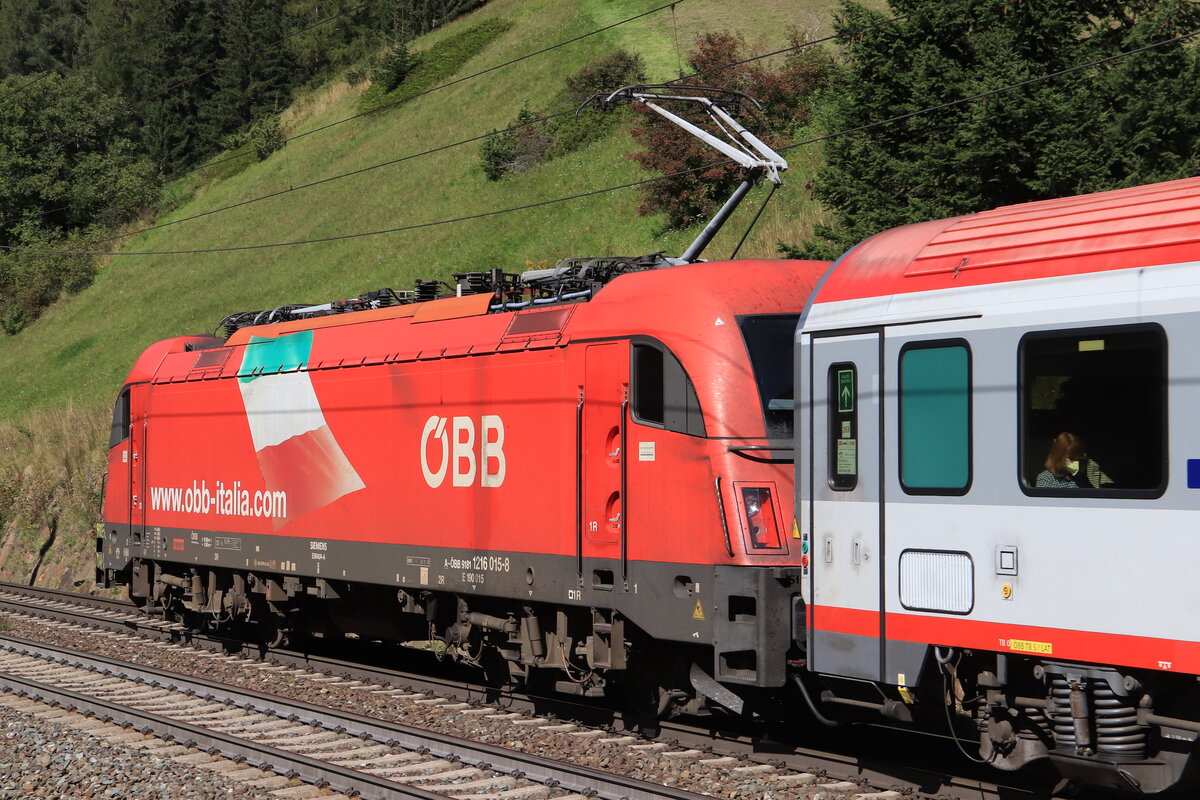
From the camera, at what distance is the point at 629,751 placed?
10391 millimetres

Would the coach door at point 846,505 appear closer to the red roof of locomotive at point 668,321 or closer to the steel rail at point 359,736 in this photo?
the red roof of locomotive at point 668,321

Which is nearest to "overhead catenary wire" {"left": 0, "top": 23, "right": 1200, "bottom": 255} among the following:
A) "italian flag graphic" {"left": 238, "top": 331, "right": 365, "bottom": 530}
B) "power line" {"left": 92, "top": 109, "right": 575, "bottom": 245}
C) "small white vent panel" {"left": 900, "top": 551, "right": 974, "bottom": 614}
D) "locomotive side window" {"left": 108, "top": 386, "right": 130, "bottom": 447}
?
"power line" {"left": 92, "top": 109, "right": 575, "bottom": 245}

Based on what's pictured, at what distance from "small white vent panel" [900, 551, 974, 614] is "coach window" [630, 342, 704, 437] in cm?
227

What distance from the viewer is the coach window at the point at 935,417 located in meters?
7.83

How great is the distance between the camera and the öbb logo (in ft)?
38.8

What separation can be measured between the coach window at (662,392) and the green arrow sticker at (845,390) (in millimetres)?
1449

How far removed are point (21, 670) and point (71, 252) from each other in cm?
4635

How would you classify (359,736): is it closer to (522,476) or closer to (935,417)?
(522,476)

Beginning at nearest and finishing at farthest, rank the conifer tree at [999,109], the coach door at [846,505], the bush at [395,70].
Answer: the coach door at [846,505]
the conifer tree at [999,109]
the bush at [395,70]

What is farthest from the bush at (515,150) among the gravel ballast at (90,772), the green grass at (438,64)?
the gravel ballast at (90,772)

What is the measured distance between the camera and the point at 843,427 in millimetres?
8570

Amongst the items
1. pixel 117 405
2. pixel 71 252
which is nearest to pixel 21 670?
pixel 117 405

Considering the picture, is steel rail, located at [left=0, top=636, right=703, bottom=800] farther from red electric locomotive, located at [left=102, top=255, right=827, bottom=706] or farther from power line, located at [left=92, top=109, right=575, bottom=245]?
power line, located at [left=92, top=109, right=575, bottom=245]

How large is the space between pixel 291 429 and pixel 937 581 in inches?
360
